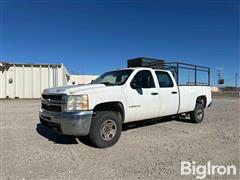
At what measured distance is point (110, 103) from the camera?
5.45 m

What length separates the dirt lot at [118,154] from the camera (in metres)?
3.79

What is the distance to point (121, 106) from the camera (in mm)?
5578

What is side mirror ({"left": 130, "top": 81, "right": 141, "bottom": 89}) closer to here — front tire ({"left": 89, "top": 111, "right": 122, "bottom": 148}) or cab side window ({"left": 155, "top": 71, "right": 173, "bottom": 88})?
front tire ({"left": 89, "top": 111, "right": 122, "bottom": 148})

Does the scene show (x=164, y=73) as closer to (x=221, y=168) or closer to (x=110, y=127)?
(x=110, y=127)

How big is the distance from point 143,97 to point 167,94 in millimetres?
1132

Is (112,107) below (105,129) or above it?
above

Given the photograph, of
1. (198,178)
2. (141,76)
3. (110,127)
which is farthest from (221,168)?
(141,76)

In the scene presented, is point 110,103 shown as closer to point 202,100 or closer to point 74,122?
point 74,122

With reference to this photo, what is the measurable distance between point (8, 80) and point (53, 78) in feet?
15.6

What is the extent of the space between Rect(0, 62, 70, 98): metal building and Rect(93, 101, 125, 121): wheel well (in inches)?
864

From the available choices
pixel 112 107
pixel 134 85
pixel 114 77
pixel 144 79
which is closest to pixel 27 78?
pixel 114 77

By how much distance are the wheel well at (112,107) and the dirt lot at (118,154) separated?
772mm

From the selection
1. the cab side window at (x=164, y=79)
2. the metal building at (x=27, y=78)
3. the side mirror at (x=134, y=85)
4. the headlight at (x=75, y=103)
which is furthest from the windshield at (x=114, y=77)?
the metal building at (x=27, y=78)

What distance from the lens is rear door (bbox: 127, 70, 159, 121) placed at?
584cm
